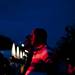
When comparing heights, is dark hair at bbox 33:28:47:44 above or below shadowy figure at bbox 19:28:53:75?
above

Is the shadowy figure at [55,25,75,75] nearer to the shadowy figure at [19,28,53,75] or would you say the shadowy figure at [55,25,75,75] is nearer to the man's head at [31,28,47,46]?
the shadowy figure at [19,28,53,75]

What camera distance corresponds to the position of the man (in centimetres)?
543

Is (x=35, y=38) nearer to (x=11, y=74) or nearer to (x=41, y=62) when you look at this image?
(x=41, y=62)

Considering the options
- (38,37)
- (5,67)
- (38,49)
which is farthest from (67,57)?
(38,49)

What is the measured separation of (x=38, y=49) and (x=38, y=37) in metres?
0.26

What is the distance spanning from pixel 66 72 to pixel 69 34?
2946 mm

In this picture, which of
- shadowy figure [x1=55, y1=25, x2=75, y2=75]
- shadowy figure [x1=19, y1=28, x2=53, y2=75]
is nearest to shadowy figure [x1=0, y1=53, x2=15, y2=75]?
shadowy figure [x1=55, y1=25, x2=75, y2=75]

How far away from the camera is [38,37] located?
571 cm

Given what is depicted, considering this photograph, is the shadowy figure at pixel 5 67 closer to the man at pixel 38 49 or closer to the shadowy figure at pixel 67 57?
the shadowy figure at pixel 67 57

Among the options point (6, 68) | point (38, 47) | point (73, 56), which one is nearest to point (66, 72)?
point (38, 47)

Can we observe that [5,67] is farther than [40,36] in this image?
Yes

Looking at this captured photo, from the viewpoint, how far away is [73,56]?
6.86 meters

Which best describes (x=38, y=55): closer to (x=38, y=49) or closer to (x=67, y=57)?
(x=38, y=49)

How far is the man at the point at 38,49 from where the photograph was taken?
5.43 meters
